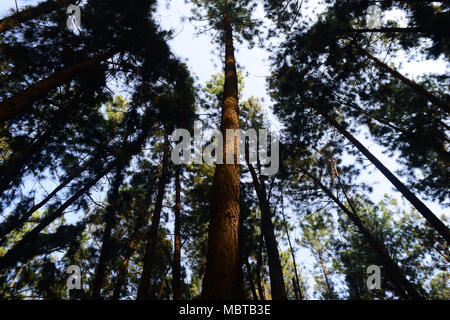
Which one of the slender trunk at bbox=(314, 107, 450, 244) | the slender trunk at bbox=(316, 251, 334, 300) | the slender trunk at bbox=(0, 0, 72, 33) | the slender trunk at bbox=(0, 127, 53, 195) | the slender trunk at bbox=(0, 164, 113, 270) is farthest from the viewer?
the slender trunk at bbox=(316, 251, 334, 300)

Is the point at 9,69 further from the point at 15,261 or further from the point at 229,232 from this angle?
the point at 229,232

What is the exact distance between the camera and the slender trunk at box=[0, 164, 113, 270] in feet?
14.3

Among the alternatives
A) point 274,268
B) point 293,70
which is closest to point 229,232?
point 274,268

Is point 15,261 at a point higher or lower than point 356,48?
lower

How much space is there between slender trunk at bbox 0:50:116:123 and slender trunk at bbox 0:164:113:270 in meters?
3.06

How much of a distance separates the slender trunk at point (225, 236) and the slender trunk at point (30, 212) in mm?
5291

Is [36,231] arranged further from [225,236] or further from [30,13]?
[225,236]

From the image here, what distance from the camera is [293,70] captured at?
6617 mm

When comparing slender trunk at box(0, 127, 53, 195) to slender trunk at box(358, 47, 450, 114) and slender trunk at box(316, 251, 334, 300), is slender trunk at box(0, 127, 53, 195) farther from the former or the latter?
slender trunk at box(316, 251, 334, 300)

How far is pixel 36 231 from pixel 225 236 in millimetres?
5723

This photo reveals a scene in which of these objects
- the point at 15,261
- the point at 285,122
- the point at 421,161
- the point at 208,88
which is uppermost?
the point at 208,88

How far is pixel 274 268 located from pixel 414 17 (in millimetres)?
7357

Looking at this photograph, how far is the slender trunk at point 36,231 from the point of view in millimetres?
4356

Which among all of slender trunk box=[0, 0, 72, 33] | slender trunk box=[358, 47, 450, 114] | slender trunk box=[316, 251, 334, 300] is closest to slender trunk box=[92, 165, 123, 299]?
slender trunk box=[0, 0, 72, 33]
